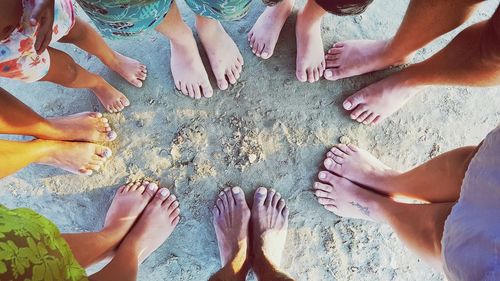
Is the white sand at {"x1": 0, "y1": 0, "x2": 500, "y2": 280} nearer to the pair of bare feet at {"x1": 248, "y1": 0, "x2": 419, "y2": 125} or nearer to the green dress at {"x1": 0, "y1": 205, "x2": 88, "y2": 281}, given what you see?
the pair of bare feet at {"x1": 248, "y1": 0, "x2": 419, "y2": 125}

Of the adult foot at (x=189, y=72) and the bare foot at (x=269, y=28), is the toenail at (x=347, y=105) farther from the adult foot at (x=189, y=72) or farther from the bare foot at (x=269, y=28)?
the adult foot at (x=189, y=72)

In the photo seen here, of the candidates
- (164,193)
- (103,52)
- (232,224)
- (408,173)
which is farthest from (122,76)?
(408,173)

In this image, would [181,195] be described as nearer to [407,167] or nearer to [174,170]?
[174,170]

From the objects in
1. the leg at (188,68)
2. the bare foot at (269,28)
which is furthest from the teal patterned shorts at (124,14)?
the bare foot at (269,28)

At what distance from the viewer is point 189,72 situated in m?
1.77

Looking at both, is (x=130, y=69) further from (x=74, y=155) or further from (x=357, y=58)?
(x=357, y=58)

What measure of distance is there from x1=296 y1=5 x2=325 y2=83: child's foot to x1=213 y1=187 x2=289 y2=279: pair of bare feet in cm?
49

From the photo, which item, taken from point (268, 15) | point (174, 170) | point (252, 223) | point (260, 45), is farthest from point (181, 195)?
point (268, 15)

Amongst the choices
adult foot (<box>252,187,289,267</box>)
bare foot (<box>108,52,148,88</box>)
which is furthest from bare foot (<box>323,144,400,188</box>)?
bare foot (<box>108,52,148,88</box>)

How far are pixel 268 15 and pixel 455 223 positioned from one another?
1.17 metres

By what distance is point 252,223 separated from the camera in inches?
71.1

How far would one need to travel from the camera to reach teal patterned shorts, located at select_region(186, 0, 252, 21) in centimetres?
129

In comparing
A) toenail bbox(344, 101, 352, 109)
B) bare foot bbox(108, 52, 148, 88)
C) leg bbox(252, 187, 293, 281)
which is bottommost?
leg bbox(252, 187, 293, 281)

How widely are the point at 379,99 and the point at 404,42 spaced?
0.25m
